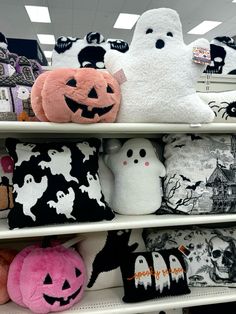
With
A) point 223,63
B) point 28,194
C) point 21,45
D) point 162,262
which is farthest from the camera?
point 223,63

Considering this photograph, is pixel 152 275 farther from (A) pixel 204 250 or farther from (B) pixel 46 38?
(B) pixel 46 38

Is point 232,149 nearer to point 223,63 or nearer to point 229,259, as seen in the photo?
point 229,259

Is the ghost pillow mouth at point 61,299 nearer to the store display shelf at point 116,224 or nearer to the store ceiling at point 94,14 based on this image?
the store display shelf at point 116,224

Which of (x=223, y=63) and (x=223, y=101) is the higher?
(x=223, y=63)

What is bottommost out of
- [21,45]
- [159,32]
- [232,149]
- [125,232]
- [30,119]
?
[125,232]

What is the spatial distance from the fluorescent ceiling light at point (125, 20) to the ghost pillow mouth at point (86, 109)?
3.83 meters

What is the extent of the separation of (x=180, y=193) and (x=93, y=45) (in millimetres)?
848

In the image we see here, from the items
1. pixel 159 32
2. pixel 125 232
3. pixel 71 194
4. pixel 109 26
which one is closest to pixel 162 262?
pixel 125 232

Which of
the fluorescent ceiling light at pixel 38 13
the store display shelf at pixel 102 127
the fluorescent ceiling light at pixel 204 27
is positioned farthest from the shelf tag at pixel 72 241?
the fluorescent ceiling light at pixel 204 27

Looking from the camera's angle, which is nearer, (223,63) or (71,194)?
(71,194)

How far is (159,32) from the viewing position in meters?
1.00

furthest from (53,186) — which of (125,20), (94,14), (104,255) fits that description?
(125,20)

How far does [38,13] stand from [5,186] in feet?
13.3

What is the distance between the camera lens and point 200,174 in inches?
42.8
